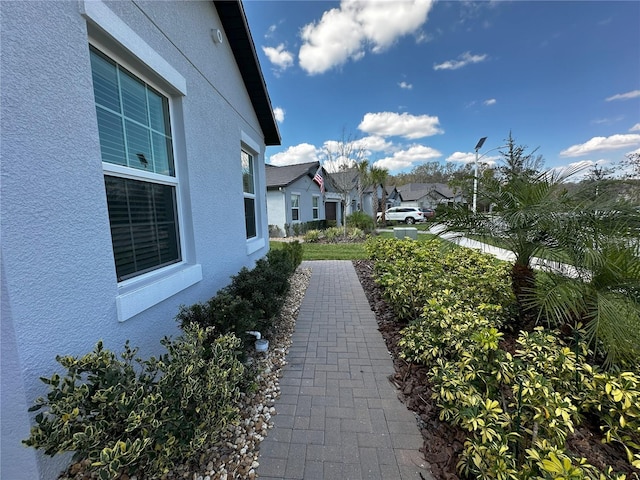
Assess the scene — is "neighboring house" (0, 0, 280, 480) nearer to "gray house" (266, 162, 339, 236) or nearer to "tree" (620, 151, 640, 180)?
"gray house" (266, 162, 339, 236)

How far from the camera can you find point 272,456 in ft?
6.56

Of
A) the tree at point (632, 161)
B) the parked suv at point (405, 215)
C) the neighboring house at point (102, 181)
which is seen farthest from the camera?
the parked suv at point (405, 215)

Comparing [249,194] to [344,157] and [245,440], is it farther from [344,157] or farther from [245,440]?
[344,157]

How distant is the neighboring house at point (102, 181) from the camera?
1414mm

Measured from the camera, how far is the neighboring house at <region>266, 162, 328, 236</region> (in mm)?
15477

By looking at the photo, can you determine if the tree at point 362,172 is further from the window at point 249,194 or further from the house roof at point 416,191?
the house roof at point 416,191

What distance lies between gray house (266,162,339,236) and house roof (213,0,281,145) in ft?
29.6

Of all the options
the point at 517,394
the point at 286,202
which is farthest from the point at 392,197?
the point at 517,394

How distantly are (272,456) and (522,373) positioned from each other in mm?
2101

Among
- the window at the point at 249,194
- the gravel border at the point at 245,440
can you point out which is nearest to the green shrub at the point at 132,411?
the gravel border at the point at 245,440

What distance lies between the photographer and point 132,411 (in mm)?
1381

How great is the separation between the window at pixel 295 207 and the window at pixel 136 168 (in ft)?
43.8

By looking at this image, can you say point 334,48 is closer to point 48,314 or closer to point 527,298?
point 527,298

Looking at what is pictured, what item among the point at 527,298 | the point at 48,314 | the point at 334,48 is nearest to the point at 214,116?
the point at 48,314
